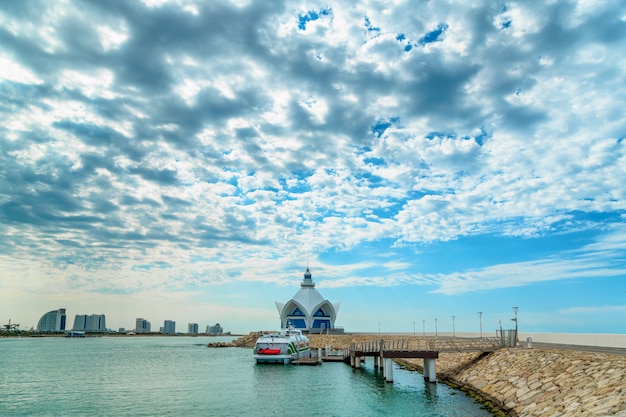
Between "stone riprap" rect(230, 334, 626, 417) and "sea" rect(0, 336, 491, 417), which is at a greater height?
"stone riprap" rect(230, 334, 626, 417)

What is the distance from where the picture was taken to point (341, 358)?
6950 cm

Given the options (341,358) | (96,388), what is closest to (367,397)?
(96,388)

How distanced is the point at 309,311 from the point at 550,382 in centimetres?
9687

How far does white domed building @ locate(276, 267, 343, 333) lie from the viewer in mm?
120875

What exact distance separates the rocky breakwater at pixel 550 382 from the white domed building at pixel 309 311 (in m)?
83.1

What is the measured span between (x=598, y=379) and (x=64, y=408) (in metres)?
31.7

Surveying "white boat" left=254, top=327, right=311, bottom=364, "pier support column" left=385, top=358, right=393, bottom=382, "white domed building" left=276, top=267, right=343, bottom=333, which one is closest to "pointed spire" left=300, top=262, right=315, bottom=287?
"white domed building" left=276, top=267, right=343, bottom=333

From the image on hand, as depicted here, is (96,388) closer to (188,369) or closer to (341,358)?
(188,369)

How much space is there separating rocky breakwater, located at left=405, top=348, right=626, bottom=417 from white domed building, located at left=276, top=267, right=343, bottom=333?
273 ft

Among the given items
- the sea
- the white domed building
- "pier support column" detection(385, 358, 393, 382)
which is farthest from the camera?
the white domed building

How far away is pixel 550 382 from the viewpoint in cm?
2627

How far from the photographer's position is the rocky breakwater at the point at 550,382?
808 inches

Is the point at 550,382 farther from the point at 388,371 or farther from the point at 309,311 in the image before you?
the point at 309,311

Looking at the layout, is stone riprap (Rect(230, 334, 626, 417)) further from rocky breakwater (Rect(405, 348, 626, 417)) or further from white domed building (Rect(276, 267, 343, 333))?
white domed building (Rect(276, 267, 343, 333))
